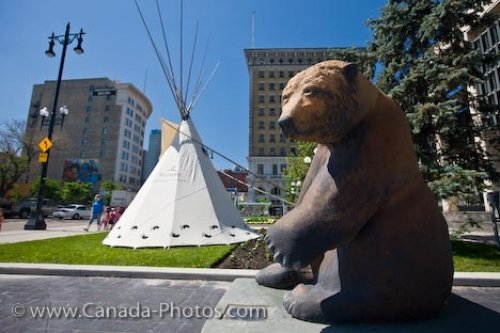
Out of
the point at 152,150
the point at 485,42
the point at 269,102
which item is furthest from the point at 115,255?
the point at 152,150

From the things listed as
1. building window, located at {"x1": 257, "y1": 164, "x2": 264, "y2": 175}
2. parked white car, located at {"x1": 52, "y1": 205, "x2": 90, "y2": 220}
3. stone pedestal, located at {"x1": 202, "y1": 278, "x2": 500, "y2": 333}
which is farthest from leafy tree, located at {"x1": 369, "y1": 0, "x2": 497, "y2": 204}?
building window, located at {"x1": 257, "y1": 164, "x2": 264, "y2": 175}

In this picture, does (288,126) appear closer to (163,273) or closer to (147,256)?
(163,273)

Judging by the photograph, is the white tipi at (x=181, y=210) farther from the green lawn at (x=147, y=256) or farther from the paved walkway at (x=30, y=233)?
the paved walkway at (x=30, y=233)

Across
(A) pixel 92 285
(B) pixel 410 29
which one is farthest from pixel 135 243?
(B) pixel 410 29

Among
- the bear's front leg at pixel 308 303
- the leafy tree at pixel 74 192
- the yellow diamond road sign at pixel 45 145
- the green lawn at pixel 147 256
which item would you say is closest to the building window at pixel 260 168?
the leafy tree at pixel 74 192

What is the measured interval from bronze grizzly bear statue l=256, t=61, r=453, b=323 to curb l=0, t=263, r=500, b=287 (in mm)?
3419

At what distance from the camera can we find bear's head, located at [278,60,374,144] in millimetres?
1576

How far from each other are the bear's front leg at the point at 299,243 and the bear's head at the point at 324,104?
481 mm

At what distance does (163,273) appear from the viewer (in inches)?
196

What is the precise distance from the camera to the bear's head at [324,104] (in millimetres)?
1576

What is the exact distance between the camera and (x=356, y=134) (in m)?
1.70

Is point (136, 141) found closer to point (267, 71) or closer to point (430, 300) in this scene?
point (267, 71)

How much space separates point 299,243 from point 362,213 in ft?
1.31

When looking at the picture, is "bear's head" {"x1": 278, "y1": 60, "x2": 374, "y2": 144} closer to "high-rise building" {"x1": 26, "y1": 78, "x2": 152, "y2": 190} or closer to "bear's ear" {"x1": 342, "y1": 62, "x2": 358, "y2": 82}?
"bear's ear" {"x1": 342, "y1": 62, "x2": 358, "y2": 82}
